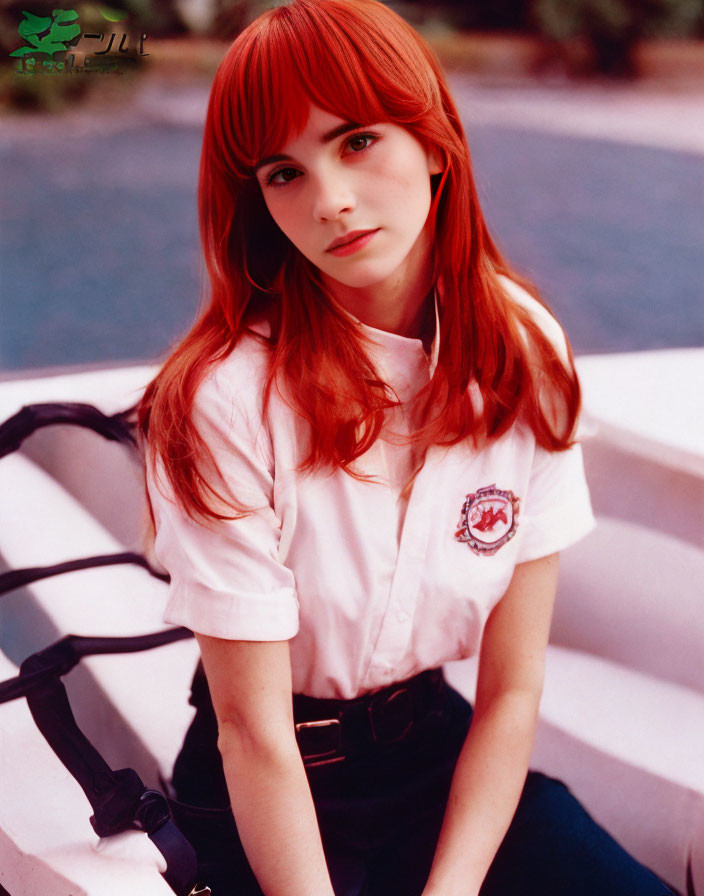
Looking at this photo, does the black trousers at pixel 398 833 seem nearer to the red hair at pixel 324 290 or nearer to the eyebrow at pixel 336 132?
the red hair at pixel 324 290

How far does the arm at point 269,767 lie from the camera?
0.78 metres

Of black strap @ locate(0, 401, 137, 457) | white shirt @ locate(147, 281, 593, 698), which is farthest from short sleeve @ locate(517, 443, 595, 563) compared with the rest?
black strap @ locate(0, 401, 137, 457)

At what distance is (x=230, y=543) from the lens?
78 cm

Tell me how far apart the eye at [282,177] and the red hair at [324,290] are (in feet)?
0.06

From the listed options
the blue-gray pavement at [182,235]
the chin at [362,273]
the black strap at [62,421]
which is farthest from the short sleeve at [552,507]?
the blue-gray pavement at [182,235]

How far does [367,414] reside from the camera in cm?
82

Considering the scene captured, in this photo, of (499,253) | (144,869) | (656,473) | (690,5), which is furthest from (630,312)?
(144,869)

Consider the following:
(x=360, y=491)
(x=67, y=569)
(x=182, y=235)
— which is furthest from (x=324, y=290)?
(x=182, y=235)

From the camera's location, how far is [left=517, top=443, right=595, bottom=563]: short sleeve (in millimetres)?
914

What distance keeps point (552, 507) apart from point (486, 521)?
0.28ft

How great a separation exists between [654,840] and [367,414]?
2.08ft

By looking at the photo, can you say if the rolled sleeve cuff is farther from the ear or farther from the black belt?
the ear

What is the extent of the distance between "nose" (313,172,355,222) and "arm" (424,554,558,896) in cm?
37

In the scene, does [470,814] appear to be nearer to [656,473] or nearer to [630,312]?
[656,473]
